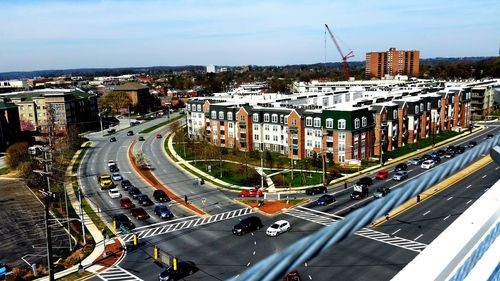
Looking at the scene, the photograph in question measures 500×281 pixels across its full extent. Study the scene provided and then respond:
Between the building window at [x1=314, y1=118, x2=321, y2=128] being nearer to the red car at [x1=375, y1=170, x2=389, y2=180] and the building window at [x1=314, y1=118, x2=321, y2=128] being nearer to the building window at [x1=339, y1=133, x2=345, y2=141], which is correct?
the building window at [x1=339, y1=133, x2=345, y2=141]

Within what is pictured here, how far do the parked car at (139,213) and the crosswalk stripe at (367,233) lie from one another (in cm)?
1097

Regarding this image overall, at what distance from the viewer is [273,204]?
113ft

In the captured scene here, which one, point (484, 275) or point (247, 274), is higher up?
point (247, 274)

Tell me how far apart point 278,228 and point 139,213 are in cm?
1161

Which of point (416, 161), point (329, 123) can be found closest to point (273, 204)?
point (329, 123)

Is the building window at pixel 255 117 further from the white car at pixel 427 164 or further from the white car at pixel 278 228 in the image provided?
the white car at pixel 278 228

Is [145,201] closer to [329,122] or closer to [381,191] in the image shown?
[381,191]

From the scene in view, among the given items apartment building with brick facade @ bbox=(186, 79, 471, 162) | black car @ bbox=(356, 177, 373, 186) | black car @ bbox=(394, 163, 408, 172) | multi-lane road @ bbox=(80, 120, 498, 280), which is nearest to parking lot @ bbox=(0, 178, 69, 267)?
multi-lane road @ bbox=(80, 120, 498, 280)

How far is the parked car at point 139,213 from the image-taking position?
32062 mm

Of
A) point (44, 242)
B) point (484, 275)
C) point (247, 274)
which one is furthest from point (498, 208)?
point (44, 242)

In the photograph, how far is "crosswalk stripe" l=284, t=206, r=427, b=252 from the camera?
24.3m

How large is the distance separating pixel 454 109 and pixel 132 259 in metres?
61.1

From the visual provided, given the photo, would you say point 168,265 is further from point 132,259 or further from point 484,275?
point 484,275

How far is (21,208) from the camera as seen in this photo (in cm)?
3678
